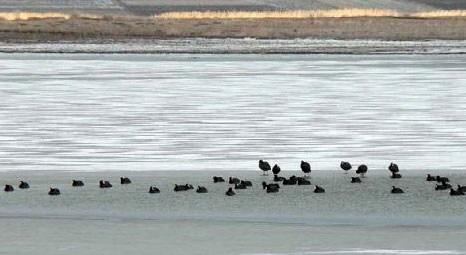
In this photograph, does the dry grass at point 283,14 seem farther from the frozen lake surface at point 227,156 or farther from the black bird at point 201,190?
the black bird at point 201,190

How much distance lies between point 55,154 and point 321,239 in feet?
22.7

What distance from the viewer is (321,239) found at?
10.2 m

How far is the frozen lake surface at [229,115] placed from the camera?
53.4 feet

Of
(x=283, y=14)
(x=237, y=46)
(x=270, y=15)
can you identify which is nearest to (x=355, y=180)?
(x=237, y=46)

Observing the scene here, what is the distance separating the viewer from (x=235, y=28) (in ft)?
194

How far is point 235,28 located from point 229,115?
37561mm

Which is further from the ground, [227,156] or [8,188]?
[227,156]

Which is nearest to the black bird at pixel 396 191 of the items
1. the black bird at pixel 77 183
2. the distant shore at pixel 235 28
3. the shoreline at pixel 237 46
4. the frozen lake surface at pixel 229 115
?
the frozen lake surface at pixel 229 115

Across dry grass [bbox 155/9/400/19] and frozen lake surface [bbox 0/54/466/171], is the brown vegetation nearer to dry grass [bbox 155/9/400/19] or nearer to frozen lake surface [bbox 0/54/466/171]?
dry grass [bbox 155/9/400/19]

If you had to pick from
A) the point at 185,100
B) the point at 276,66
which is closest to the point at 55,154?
the point at 185,100

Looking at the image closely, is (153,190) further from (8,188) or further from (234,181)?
(8,188)

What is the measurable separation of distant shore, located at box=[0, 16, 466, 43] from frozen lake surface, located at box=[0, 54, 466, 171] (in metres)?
17.3

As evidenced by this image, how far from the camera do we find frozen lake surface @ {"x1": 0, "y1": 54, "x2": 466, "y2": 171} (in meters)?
16.3

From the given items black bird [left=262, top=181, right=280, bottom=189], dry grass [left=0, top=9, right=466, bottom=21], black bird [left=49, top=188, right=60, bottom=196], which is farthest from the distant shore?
black bird [left=49, top=188, right=60, bottom=196]
